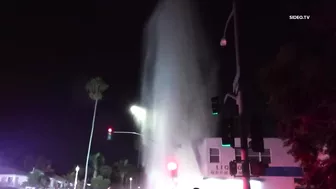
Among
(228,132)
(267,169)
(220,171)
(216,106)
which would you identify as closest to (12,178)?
(220,171)

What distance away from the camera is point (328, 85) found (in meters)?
9.20

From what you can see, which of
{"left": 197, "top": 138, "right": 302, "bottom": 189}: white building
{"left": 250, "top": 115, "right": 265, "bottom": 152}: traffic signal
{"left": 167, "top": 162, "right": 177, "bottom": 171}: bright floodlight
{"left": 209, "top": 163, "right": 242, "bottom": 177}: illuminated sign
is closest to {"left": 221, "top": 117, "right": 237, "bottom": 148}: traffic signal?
{"left": 250, "top": 115, "right": 265, "bottom": 152}: traffic signal

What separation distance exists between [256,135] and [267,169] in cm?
1917

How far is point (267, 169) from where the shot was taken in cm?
2628

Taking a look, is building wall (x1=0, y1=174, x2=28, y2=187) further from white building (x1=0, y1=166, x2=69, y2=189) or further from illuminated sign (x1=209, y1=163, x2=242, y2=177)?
illuminated sign (x1=209, y1=163, x2=242, y2=177)

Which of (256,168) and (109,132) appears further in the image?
(109,132)

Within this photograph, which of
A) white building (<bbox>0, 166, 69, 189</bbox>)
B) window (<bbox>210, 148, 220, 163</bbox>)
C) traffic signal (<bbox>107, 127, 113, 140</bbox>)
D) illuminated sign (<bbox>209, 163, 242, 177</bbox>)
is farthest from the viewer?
white building (<bbox>0, 166, 69, 189</bbox>)

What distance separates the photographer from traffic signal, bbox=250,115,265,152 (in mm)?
8594

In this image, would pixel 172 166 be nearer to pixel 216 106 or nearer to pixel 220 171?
pixel 216 106

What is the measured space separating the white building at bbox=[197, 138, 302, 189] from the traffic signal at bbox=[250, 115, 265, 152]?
17931 mm

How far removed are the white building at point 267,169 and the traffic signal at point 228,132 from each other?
1735 centimetres

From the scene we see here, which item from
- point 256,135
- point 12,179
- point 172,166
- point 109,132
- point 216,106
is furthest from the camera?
point 12,179

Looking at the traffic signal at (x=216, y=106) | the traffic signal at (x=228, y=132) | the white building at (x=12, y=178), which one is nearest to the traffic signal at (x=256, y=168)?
the traffic signal at (x=228, y=132)

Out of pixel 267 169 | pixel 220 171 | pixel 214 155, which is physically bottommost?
pixel 220 171
